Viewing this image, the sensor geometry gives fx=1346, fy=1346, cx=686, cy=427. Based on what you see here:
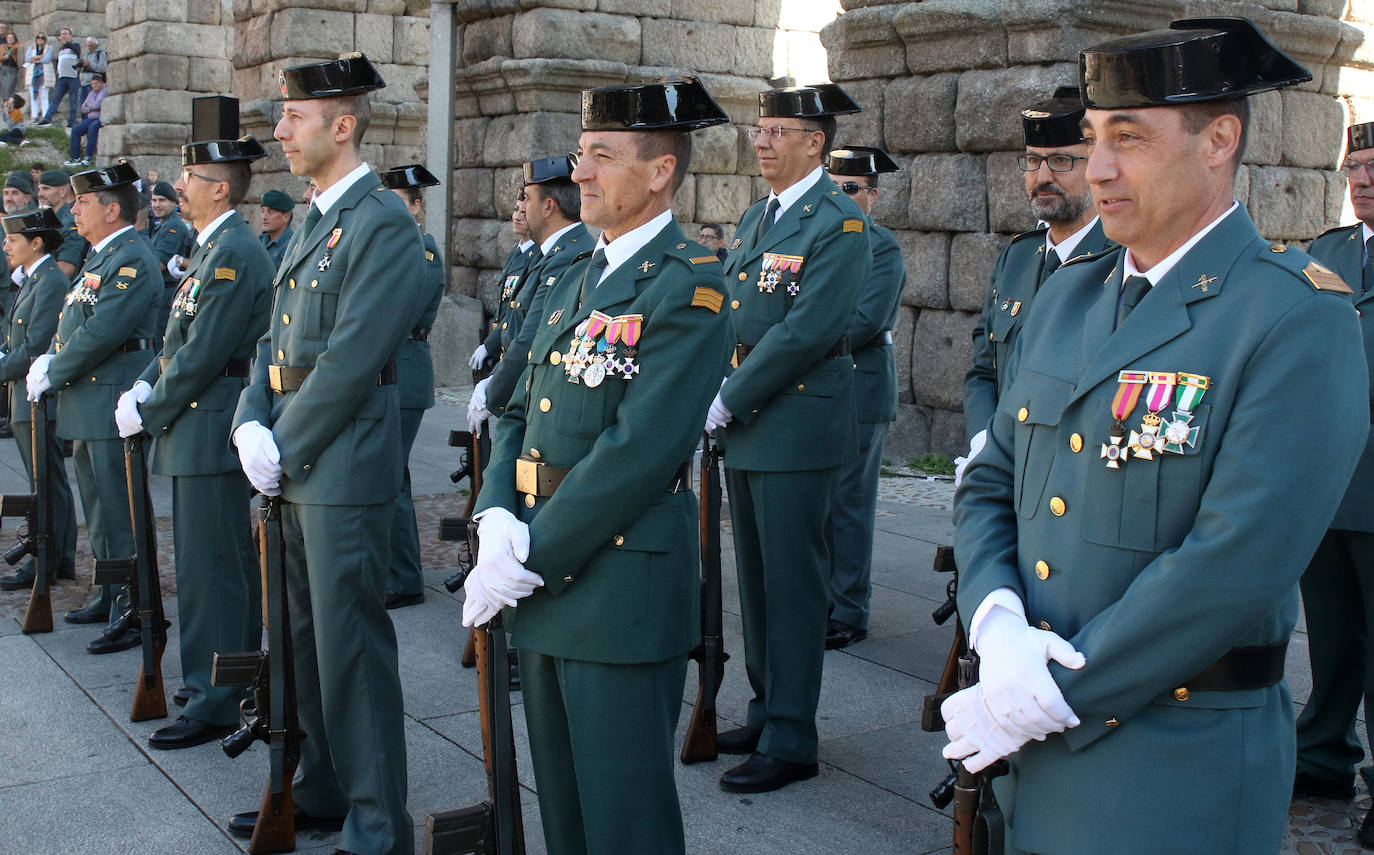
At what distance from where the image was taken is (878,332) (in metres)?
5.89

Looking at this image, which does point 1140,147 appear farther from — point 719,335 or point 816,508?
point 816,508

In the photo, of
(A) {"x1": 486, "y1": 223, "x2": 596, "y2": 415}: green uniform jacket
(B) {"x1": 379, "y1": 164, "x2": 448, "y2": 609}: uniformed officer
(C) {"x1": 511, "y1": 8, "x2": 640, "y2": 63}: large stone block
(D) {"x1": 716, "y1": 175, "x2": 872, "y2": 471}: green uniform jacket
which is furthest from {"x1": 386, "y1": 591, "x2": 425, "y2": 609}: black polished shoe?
(C) {"x1": 511, "y1": 8, "x2": 640, "y2": 63}: large stone block

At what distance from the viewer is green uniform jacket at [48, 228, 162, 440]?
5684mm

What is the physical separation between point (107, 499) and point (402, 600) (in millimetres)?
1356

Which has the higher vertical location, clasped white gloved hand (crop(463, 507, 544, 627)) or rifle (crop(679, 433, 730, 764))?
clasped white gloved hand (crop(463, 507, 544, 627))

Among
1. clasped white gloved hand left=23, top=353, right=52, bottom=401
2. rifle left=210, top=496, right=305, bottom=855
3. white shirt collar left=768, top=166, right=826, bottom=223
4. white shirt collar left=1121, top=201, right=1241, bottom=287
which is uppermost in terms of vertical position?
white shirt collar left=768, top=166, right=826, bottom=223

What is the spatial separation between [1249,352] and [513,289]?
551 cm

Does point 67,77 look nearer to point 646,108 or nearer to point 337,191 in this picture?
point 337,191

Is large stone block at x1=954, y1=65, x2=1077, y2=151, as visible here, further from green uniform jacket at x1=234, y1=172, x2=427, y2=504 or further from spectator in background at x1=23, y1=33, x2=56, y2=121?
spectator in background at x1=23, y1=33, x2=56, y2=121

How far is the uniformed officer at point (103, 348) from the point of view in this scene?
5695 mm

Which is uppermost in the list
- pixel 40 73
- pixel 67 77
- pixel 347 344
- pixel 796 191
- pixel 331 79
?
pixel 40 73

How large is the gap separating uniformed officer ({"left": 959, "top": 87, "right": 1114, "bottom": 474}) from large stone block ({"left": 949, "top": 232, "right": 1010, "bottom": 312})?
407 centimetres

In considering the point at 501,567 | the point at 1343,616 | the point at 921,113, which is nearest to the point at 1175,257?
the point at 501,567

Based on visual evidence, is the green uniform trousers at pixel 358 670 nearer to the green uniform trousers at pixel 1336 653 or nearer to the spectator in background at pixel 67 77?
the green uniform trousers at pixel 1336 653
